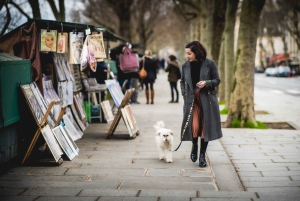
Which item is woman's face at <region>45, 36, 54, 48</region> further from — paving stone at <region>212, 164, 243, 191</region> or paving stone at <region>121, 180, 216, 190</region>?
paving stone at <region>212, 164, 243, 191</region>

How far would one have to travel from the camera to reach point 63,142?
7.59 meters

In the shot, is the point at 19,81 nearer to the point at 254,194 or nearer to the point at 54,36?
the point at 54,36

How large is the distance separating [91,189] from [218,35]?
1366 centimetres

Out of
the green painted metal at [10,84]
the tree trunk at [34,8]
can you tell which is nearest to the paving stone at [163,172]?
the green painted metal at [10,84]

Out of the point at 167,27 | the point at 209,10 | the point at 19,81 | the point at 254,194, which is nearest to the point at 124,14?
the point at 209,10

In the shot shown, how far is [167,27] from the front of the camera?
5956 centimetres

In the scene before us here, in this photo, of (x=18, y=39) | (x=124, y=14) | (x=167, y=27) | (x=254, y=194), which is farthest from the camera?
(x=167, y=27)

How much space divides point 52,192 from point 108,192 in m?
0.68

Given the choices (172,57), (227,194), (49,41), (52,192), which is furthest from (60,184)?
(172,57)

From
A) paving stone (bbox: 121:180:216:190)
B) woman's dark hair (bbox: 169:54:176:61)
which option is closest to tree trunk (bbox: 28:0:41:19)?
woman's dark hair (bbox: 169:54:176:61)

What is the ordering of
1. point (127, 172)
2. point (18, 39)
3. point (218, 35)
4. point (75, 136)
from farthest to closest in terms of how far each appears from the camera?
point (218, 35), point (75, 136), point (18, 39), point (127, 172)

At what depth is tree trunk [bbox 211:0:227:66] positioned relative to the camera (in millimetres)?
17672

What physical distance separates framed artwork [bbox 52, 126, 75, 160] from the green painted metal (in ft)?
2.19

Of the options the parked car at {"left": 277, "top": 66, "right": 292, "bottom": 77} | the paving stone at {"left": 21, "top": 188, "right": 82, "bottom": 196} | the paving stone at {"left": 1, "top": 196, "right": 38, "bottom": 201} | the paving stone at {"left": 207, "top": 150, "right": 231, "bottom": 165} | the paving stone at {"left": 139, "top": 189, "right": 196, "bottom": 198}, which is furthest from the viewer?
the parked car at {"left": 277, "top": 66, "right": 292, "bottom": 77}
